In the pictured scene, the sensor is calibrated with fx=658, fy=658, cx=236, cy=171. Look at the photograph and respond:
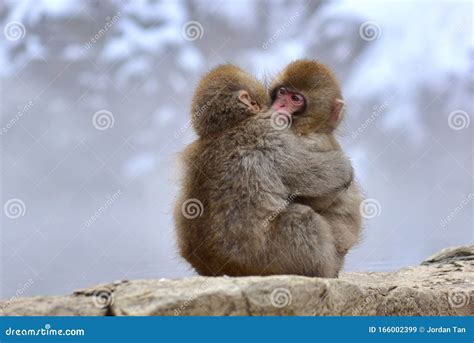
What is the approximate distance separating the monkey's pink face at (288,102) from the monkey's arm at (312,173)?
460 mm

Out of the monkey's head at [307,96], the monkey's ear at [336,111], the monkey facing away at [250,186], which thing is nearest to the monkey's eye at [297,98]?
the monkey's head at [307,96]

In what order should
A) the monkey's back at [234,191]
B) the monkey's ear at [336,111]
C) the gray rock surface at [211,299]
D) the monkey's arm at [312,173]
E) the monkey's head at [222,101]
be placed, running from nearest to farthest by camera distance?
the gray rock surface at [211,299], the monkey's back at [234,191], the monkey's arm at [312,173], the monkey's head at [222,101], the monkey's ear at [336,111]

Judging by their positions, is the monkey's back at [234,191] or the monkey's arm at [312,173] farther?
the monkey's arm at [312,173]

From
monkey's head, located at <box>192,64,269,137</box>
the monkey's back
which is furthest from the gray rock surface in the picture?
monkey's head, located at <box>192,64,269,137</box>

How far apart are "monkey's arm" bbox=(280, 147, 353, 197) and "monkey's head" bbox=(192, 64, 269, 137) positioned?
2.16 feet

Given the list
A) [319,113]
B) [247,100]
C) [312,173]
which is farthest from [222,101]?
[312,173]

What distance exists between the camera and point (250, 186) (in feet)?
20.1

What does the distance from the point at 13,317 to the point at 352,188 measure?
3560 millimetres

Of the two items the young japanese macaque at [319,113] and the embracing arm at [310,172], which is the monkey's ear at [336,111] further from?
the embracing arm at [310,172]

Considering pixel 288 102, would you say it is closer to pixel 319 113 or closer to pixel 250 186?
pixel 319 113

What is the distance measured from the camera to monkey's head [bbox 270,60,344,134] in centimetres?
655

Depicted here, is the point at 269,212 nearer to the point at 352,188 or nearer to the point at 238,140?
the point at 238,140

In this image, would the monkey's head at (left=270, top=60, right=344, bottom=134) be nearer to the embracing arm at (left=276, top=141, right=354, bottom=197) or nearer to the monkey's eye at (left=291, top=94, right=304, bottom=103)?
the monkey's eye at (left=291, top=94, right=304, bottom=103)

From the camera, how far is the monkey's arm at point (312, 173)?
6207mm
